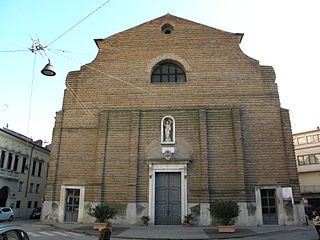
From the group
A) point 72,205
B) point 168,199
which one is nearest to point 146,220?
point 168,199

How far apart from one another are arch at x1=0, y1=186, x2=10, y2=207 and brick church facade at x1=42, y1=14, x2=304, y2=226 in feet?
42.3

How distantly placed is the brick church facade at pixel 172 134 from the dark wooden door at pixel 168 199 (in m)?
0.05

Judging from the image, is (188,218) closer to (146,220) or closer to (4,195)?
(146,220)

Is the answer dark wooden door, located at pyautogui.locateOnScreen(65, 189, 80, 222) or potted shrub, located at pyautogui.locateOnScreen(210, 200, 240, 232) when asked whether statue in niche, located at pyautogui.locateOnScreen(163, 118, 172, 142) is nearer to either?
potted shrub, located at pyautogui.locateOnScreen(210, 200, 240, 232)

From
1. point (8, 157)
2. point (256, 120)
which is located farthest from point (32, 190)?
point (256, 120)

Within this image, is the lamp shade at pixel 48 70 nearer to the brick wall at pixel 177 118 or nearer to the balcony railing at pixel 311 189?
the brick wall at pixel 177 118

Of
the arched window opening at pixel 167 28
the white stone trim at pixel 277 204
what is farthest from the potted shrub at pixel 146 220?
the arched window opening at pixel 167 28

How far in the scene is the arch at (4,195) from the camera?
26781 mm

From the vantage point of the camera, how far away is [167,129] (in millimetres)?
17000

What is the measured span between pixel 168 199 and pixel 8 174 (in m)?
17.9

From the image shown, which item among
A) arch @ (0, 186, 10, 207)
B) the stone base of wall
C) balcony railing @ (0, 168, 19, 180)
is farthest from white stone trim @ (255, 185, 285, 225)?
arch @ (0, 186, 10, 207)

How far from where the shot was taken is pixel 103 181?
53.8 ft

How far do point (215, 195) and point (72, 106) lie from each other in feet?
33.3

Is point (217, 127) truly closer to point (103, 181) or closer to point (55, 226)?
point (103, 181)
